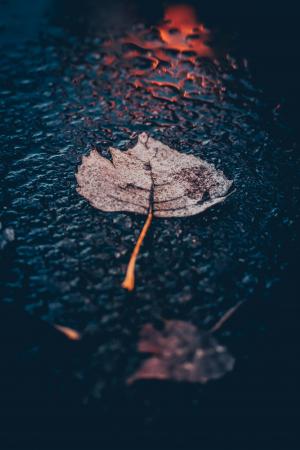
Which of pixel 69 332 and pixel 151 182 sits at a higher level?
pixel 151 182

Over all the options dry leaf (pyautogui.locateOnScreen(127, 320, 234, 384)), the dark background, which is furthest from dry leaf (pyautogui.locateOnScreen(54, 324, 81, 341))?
dry leaf (pyautogui.locateOnScreen(127, 320, 234, 384))

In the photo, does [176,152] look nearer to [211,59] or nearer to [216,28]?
[211,59]

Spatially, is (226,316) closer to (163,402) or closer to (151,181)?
(163,402)

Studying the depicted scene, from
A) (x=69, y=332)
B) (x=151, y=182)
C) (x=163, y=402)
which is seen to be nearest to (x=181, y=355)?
(x=163, y=402)

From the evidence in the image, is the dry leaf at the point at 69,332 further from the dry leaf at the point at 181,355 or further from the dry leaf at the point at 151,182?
the dry leaf at the point at 151,182

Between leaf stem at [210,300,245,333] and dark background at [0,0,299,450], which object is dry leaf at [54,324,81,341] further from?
leaf stem at [210,300,245,333]

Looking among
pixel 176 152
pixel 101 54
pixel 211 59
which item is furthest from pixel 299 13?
pixel 176 152
